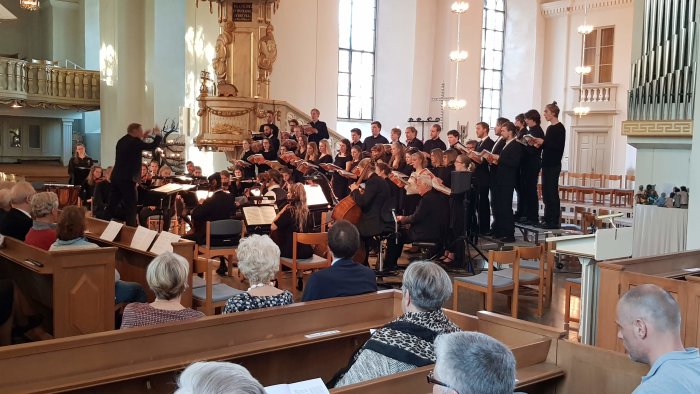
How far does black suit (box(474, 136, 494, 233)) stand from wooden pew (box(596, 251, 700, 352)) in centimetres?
511

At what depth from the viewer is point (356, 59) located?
63.0 feet

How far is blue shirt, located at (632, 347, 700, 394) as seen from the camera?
96.9 inches

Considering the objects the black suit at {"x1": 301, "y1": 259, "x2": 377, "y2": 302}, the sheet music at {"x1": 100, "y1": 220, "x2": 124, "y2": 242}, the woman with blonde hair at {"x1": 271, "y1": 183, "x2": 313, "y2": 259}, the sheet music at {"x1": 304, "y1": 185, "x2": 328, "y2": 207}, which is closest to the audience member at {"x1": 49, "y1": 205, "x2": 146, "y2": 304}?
the sheet music at {"x1": 100, "y1": 220, "x2": 124, "y2": 242}

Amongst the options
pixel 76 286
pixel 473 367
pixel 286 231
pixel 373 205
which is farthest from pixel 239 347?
pixel 373 205

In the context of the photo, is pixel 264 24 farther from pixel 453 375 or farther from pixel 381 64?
pixel 453 375

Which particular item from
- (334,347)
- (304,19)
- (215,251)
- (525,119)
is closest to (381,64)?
(304,19)

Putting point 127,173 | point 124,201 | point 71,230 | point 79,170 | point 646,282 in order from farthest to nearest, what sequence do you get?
point 79,170
point 124,201
point 127,173
point 71,230
point 646,282

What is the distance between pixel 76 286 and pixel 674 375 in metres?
3.80

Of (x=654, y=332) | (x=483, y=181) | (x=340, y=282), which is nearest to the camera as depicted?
(x=654, y=332)

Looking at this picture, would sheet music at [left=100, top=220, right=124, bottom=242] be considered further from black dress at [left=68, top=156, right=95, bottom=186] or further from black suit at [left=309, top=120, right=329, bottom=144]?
black dress at [left=68, top=156, right=95, bottom=186]

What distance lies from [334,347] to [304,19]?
13552 mm

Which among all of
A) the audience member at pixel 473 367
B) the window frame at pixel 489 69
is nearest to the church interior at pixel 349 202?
the audience member at pixel 473 367

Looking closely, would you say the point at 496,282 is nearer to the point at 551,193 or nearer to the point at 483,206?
the point at 551,193

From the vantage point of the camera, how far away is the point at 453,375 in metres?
1.92
